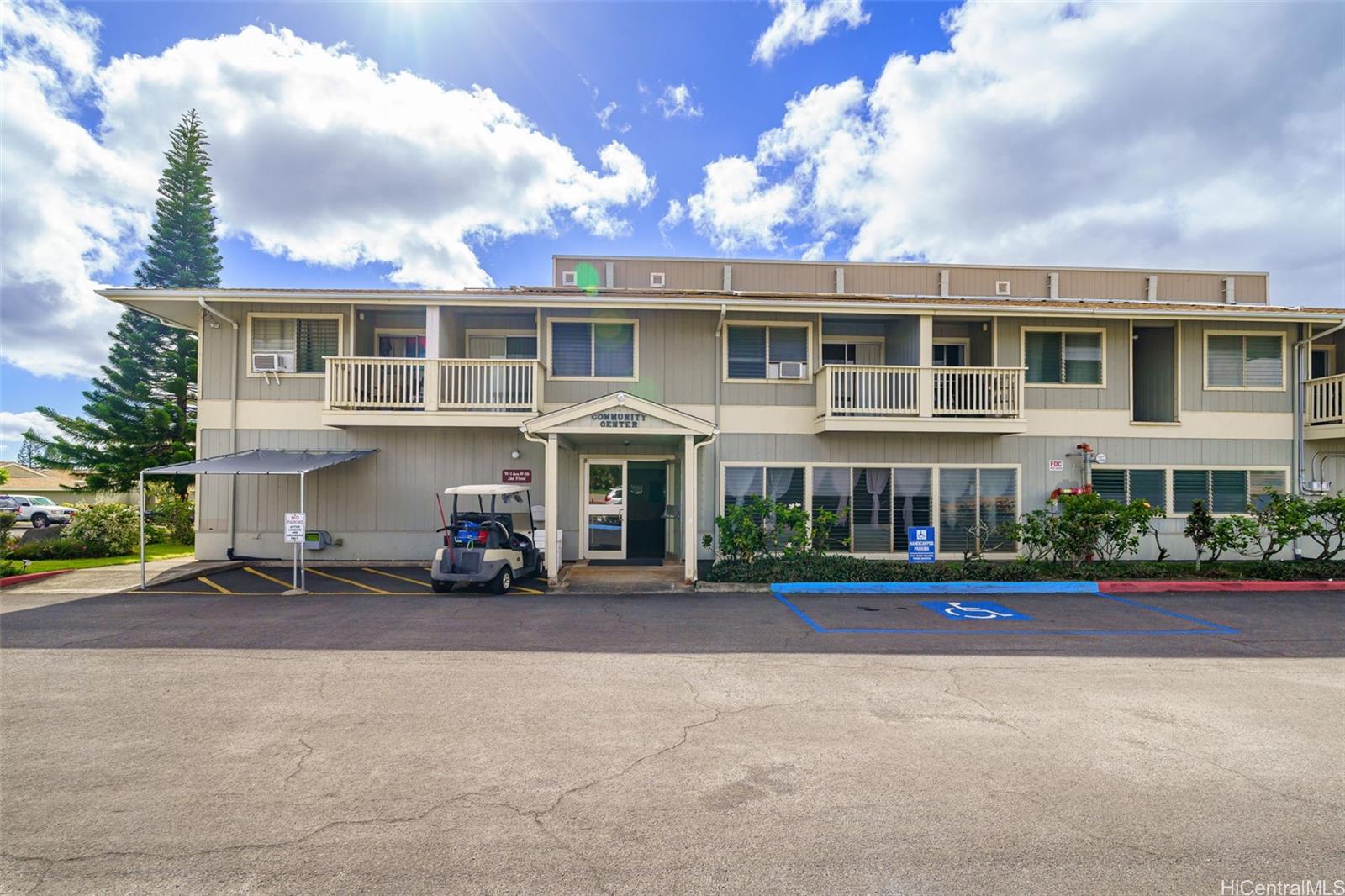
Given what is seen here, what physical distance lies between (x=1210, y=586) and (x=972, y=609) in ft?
17.3

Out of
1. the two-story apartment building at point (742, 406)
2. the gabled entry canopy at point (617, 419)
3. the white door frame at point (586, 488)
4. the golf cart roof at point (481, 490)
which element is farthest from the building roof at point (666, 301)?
the golf cart roof at point (481, 490)

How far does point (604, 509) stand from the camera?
13.9 metres

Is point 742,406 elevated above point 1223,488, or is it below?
above

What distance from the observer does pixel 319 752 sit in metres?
4.49

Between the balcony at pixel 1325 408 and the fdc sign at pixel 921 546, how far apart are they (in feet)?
31.8

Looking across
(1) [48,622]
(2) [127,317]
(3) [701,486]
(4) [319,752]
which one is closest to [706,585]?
(3) [701,486]

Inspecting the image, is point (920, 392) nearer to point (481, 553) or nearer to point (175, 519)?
point (481, 553)

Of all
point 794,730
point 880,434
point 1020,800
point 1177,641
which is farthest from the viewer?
point 880,434

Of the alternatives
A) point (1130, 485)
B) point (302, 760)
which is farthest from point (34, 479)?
point (1130, 485)

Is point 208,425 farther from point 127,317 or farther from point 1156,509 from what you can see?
point 1156,509

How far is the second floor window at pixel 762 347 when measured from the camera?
1373cm

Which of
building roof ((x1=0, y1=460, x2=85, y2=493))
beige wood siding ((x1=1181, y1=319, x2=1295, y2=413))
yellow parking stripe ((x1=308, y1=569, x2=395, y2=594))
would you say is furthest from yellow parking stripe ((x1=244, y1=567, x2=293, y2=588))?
building roof ((x1=0, y1=460, x2=85, y2=493))

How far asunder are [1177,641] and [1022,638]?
6.30 feet

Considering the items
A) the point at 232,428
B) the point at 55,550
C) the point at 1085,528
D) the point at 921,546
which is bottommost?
the point at 55,550
